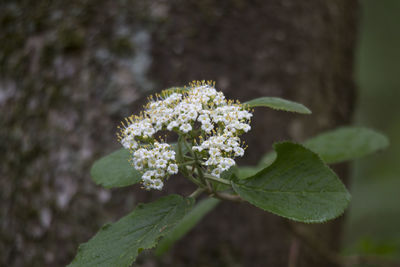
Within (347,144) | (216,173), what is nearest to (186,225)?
(216,173)

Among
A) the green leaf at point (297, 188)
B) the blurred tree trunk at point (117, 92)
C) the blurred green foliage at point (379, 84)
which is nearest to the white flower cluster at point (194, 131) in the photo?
the green leaf at point (297, 188)

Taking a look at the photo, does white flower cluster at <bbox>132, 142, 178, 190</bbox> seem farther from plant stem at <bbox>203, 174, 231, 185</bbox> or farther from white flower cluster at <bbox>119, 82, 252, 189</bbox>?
plant stem at <bbox>203, 174, 231, 185</bbox>

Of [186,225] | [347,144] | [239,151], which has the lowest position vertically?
[186,225]

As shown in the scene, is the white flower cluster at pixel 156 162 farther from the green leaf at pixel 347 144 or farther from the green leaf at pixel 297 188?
the green leaf at pixel 347 144

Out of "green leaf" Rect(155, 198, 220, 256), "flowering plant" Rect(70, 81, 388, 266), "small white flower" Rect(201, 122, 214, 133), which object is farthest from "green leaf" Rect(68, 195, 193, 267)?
"green leaf" Rect(155, 198, 220, 256)

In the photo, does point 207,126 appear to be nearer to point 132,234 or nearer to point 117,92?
point 132,234
